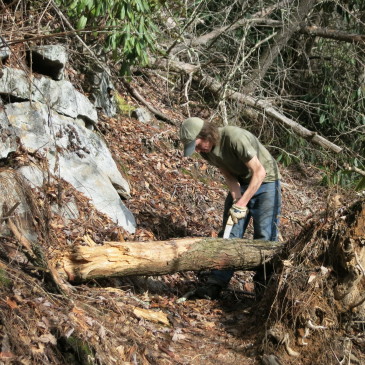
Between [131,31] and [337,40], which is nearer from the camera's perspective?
[131,31]

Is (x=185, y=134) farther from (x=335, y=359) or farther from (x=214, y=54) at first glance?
(x=214, y=54)

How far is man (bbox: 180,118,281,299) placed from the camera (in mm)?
6055

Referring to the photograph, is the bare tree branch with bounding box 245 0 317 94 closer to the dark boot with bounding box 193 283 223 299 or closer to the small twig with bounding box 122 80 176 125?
the small twig with bounding box 122 80 176 125

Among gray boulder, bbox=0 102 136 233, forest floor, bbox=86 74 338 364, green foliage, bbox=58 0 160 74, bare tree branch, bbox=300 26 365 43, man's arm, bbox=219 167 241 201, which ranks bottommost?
forest floor, bbox=86 74 338 364

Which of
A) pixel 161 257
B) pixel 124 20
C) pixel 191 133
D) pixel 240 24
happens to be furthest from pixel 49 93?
pixel 240 24

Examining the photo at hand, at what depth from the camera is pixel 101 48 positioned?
942cm

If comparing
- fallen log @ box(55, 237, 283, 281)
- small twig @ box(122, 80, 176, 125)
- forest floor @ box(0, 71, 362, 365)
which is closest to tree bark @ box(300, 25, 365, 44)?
small twig @ box(122, 80, 176, 125)

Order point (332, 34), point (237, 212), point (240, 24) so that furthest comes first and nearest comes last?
point (332, 34)
point (240, 24)
point (237, 212)

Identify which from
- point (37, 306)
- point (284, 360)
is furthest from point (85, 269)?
point (284, 360)

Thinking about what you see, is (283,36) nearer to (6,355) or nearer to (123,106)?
(123,106)

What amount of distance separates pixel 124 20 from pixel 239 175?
269cm

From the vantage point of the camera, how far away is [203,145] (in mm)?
6129

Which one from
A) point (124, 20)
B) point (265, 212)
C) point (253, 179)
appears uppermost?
point (124, 20)

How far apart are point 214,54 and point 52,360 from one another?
8182 millimetres
